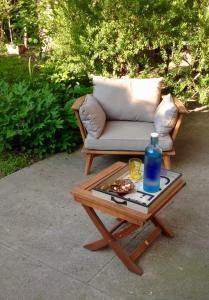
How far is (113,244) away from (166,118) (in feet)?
4.77

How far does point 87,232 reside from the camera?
249 cm

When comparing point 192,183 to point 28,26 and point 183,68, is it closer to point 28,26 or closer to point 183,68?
point 183,68

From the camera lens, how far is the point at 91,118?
10.6 ft

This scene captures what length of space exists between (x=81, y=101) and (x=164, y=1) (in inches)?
65.8

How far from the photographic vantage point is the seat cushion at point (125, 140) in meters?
3.21

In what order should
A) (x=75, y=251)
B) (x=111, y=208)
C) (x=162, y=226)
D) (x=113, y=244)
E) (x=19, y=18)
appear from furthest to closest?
(x=19, y=18) → (x=162, y=226) → (x=75, y=251) → (x=113, y=244) → (x=111, y=208)

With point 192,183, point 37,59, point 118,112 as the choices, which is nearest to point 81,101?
point 118,112

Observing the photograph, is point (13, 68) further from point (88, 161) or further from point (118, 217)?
point (118, 217)

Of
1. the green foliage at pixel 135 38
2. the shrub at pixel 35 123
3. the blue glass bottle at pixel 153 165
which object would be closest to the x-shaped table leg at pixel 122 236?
the blue glass bottle at pixel 153 165

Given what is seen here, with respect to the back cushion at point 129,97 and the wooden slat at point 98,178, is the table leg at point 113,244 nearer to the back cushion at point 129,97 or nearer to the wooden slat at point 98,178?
the wooden slat at point 98,178

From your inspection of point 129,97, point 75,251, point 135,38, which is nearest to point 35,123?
point 129,97

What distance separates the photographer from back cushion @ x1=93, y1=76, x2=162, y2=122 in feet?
11.6

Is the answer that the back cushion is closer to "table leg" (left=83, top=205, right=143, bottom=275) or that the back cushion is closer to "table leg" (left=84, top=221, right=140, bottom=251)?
"table leg" (left=84, top=221, right=140, bottom=251)

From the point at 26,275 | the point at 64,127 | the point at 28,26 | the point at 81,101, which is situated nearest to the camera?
the point at 26,275
